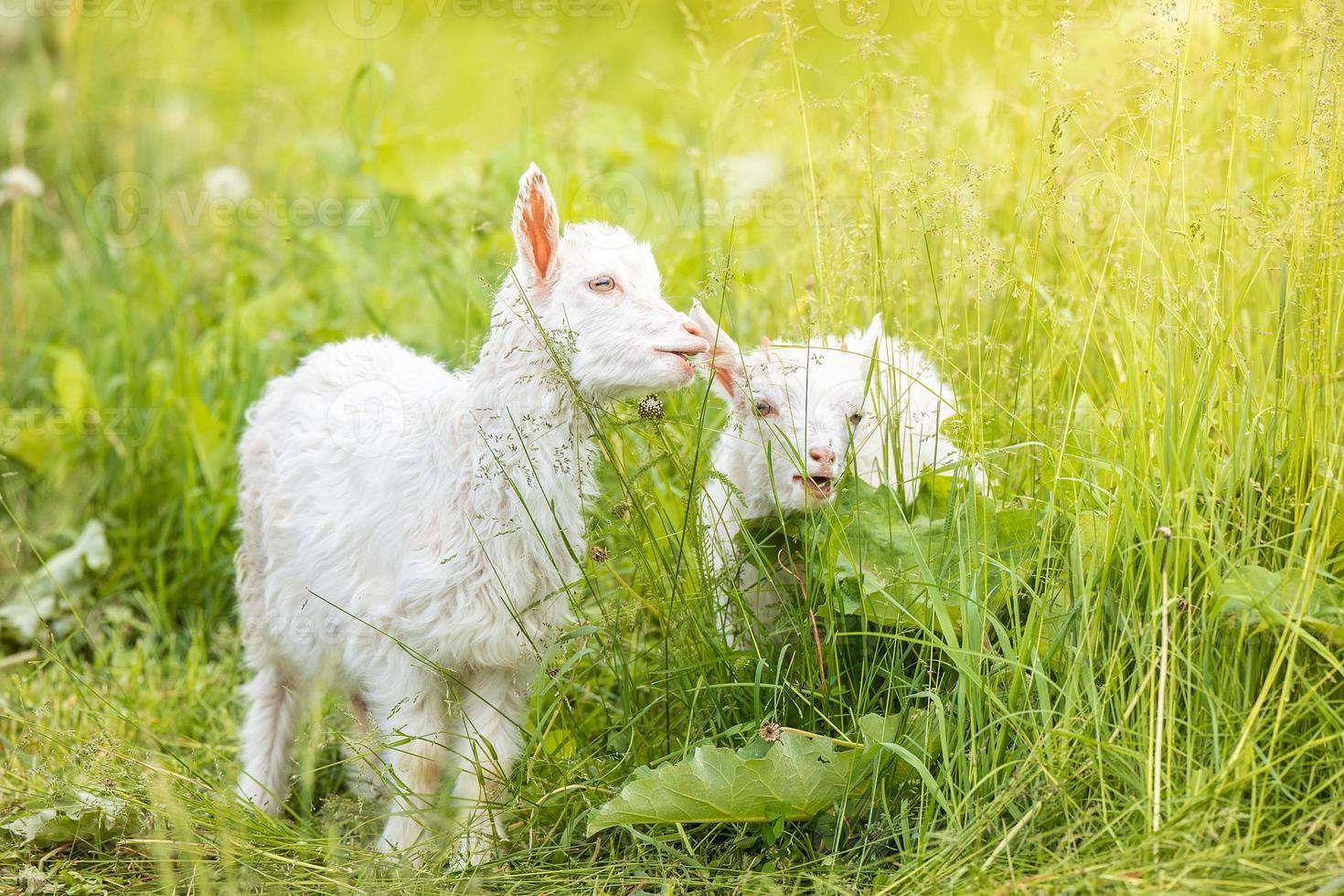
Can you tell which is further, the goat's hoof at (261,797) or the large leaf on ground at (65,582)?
the large leaf on ground at (65,582)

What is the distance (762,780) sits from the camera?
2594 mm

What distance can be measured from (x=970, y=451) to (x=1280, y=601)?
0.66 metres

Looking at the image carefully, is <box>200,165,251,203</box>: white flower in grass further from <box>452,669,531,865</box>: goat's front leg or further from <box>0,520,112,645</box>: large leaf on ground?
<box>452,669,531,865</box>: goat's front leg

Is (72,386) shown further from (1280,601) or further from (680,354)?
(1280,601)

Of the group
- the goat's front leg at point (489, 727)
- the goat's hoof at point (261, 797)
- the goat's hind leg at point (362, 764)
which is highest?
the goat's front leg at point (489, 727)

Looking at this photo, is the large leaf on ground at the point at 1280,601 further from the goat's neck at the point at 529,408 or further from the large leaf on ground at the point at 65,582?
the large leaf on ground at the point at 65,582

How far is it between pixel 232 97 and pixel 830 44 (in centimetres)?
381

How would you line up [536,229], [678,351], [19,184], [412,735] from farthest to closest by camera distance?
[19,184] < [412,735] < [536,229] < [678,351]

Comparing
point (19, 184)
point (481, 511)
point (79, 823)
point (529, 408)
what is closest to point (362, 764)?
point (79, 823)

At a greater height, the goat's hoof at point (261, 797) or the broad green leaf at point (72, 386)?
the broad green leaf at point (72, 386)

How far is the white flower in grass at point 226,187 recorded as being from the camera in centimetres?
588

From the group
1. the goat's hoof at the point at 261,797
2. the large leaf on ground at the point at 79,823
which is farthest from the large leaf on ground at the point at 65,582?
the large leaf on ground at the point at 79,823

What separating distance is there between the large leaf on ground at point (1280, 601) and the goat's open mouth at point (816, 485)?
0.83m

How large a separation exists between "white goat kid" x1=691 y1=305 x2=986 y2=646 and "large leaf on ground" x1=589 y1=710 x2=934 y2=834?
410 millimetres
